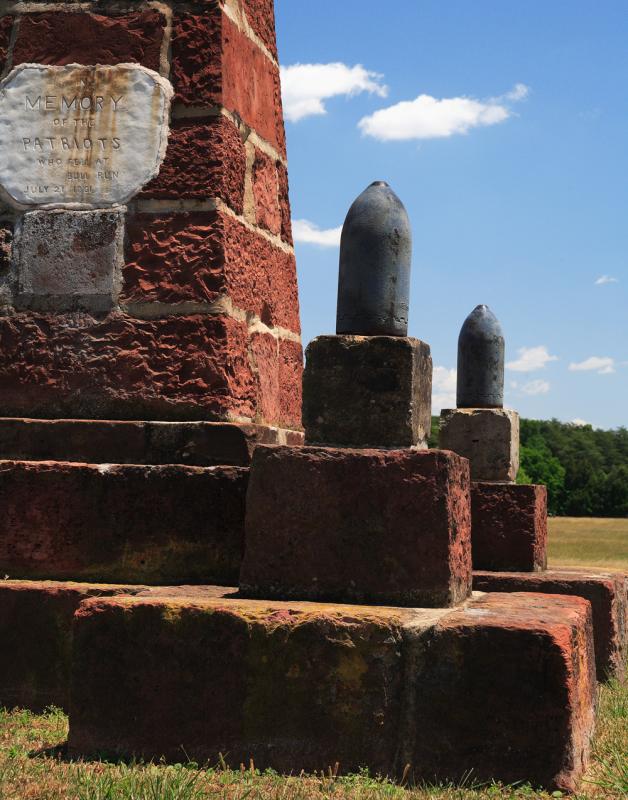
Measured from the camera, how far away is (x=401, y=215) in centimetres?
395

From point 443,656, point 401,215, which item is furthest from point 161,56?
point 443,656

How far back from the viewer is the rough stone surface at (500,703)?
301cm

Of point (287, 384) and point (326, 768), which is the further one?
point (287, 384)

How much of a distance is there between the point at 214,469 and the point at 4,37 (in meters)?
2.11

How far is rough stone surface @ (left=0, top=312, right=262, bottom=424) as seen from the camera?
4.22 meters

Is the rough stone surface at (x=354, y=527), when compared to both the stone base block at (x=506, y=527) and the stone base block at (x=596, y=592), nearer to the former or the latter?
the stone base block at (x=596, y=592)

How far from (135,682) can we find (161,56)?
2.51 metres

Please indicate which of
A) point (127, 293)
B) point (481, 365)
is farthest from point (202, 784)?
point (481, 365)

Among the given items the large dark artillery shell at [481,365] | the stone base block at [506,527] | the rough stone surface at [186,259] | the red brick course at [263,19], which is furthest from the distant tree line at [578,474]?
the rough stone surface at [186,259]

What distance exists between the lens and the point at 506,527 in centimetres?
638

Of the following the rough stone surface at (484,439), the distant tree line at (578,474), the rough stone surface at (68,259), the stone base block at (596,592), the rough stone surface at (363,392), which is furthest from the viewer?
the distant tree line at (578,474)

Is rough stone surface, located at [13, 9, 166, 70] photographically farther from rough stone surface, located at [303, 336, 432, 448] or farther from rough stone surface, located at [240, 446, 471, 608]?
rough stone surface, located at [240, 446, 471, 608]

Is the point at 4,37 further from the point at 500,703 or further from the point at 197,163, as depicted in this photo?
the point at 500,703

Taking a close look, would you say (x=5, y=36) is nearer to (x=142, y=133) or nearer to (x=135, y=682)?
(x=142, y=133)
